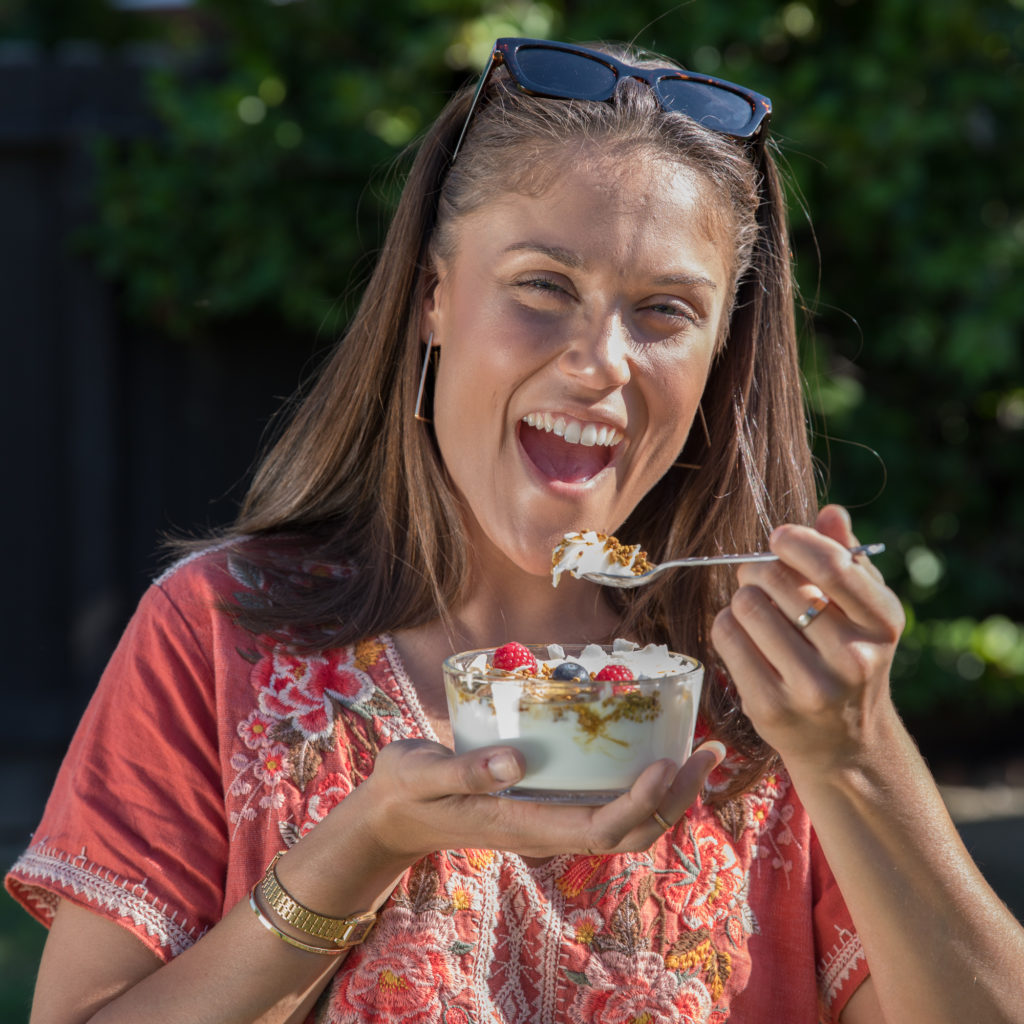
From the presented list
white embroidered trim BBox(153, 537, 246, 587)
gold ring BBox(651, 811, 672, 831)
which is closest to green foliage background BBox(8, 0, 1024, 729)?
white embroidered trim BBox(153, 537, 246, 587)

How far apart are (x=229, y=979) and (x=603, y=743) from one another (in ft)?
1.80

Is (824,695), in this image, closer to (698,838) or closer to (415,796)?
(415,796)

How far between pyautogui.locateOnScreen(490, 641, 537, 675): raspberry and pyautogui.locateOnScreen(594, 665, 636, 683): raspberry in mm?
92

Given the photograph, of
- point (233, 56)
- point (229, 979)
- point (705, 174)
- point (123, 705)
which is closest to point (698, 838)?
point (229, 979)

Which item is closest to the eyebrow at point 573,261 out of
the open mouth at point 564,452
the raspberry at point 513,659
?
the open mouth at point 564,452

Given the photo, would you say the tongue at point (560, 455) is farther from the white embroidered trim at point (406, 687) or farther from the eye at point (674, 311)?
the white embroidered trim at point (406, 687)

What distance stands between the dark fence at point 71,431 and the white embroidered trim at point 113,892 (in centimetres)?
368

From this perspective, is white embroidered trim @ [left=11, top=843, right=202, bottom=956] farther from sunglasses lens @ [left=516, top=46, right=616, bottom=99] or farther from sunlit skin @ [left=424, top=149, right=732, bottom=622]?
sunglasses lens @ [left=516, top=46, right=616, bottom=99]

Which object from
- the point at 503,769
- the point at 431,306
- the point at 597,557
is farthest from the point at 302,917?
the point at 431,306

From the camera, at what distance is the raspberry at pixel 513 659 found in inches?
59.6

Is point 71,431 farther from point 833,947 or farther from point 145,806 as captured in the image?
point 833,947

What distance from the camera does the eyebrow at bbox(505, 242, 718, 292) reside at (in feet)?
5.64

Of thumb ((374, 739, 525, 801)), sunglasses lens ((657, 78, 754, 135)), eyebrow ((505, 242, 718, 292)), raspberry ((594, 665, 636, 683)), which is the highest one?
sunglasses lens ((657, 78, 754, 135))

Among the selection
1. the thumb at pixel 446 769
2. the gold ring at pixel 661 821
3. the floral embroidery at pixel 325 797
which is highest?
the thumb at pixel 446 769
